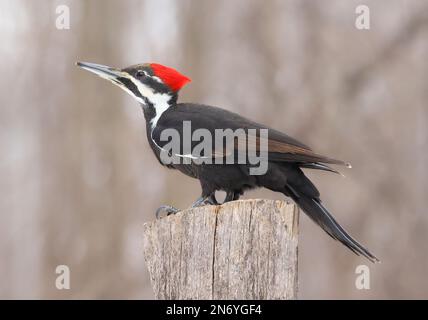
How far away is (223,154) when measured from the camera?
17.1 feet

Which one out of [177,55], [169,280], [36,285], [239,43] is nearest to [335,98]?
[239,43]

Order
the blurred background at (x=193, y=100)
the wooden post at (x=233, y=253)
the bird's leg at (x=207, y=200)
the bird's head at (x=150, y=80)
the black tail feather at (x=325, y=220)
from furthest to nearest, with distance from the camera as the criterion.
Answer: the blurred background at (x=193, y=100) < the bird's head at (x=150, y=80) < the bird's leg at (x=207, y=200) < the black tail feather at (x=325, y=220) < the wooden post at (x=233, y=253)

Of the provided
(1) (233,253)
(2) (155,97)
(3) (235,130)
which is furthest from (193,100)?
(1) (233,253)

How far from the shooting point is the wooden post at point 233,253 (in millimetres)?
4109

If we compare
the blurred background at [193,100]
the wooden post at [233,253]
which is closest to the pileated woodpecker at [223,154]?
the wooden post at [233,253]

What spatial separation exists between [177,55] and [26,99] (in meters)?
1.96

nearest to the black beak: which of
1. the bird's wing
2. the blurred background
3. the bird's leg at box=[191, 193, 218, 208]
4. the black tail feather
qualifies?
the bird's wing

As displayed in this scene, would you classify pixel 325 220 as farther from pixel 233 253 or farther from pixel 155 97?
pixel 155 97

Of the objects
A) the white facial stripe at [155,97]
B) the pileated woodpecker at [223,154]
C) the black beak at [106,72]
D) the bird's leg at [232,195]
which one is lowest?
the bird's leg at [232,195]

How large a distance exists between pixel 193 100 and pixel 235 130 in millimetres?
4717

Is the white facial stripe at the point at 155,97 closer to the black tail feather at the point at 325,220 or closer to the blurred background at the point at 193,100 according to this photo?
the black tail feather at the point at 325,220

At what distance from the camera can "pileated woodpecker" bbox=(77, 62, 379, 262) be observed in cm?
510

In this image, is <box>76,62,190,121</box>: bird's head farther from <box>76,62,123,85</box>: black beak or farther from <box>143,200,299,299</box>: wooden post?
<box>143,200,299,299</box>: wooden post

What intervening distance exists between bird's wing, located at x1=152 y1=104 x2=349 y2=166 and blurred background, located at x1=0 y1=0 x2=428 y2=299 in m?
4.25
